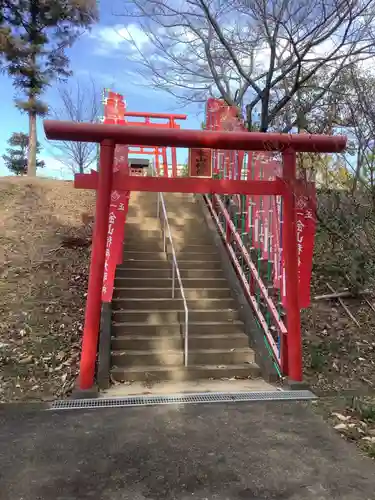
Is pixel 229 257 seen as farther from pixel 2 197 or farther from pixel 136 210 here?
pixel 2 197

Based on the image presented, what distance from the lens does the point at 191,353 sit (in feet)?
20.0

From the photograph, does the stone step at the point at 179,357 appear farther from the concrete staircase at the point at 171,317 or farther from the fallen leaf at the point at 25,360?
the fallen leaf at the point at 25,360

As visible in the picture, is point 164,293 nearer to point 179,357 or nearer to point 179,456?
point 179,357

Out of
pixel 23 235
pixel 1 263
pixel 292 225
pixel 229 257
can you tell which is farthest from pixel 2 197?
pixel 292 225

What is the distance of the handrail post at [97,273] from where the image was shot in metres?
5.31

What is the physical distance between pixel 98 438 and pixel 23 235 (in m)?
6.15

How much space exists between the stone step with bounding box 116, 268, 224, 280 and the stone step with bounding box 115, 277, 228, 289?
138mm

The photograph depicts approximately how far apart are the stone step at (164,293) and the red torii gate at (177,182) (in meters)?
1.61

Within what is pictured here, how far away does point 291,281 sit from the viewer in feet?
18.5

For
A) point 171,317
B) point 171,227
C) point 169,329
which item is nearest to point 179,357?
point 169,329

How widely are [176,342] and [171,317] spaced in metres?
0.53

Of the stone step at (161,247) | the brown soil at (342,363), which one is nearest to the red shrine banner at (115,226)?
the stone step at (161,247)

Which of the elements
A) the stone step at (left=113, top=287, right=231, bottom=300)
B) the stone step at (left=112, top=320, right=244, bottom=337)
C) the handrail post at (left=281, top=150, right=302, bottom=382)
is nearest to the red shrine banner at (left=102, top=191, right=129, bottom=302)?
the stone step at (left=112, top=320, right=244, bottom=337)

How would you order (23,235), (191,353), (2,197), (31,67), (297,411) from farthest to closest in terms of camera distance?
(31,67) < (2,197) < (23,235) < (191,353) < (297,411)
